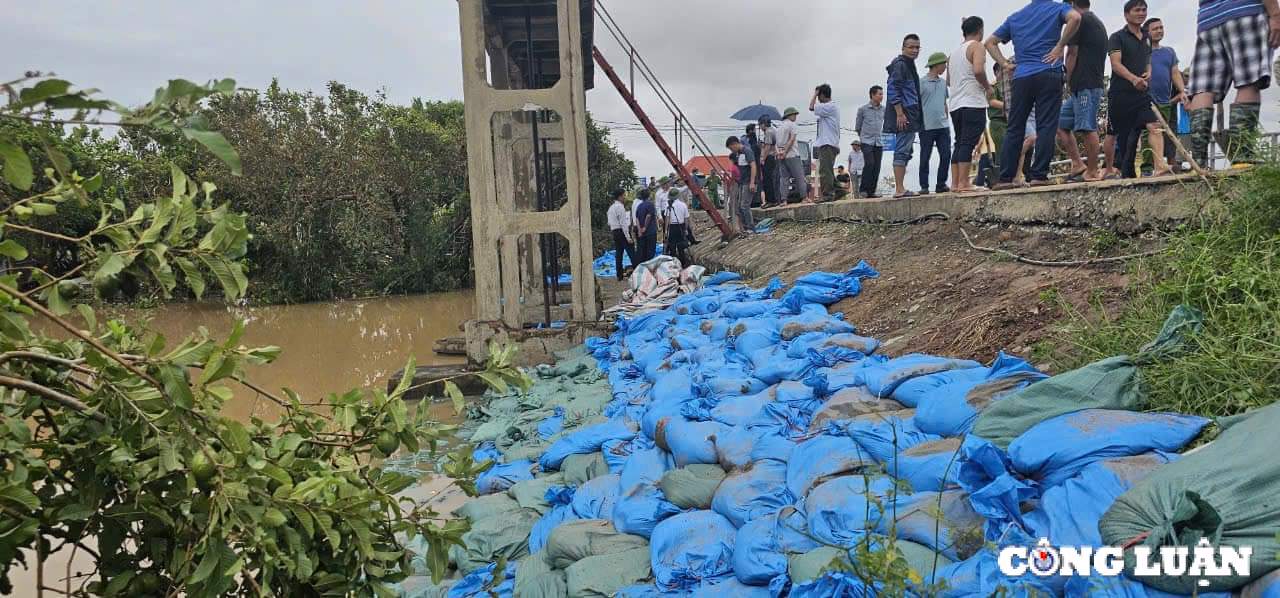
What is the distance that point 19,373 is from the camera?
112 cm

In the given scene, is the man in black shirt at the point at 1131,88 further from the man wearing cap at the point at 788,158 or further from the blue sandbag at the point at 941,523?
the man wearing cap at the point at 788,158

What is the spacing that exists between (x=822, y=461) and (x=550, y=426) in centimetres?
262

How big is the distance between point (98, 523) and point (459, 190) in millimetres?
14628

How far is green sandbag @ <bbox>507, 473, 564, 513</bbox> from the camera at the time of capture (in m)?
3.32

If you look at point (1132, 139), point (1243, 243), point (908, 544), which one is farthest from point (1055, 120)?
point (908, 544)

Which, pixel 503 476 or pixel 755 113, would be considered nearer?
pixel 503 476

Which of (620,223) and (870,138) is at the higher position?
(870,138)

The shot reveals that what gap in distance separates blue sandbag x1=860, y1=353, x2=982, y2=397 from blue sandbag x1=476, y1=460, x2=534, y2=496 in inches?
69.8

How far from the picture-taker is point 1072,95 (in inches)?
173

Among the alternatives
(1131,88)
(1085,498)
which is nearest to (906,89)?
(1131,88)

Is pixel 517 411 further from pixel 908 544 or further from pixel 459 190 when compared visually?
pixel 459 190

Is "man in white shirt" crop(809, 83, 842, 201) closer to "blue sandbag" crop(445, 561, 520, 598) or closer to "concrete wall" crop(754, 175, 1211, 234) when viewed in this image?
"concrete wall" crop(754, 175, 1211, 234)

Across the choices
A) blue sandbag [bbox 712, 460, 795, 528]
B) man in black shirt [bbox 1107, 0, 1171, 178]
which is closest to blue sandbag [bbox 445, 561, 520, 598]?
blue sandbag [bbox 712, 460, 795, 528]

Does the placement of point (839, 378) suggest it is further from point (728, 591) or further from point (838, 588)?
point (838, 588)
